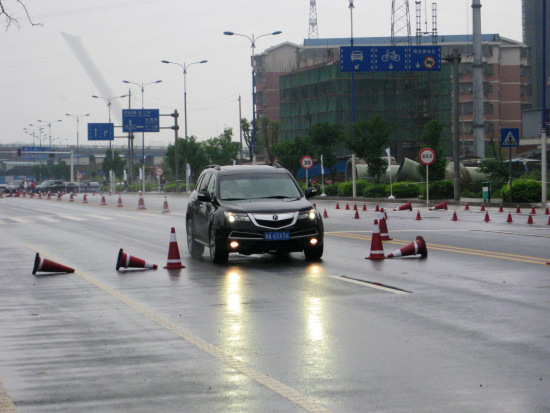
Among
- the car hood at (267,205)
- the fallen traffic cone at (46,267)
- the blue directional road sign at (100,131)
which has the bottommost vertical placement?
the fallen traffic cone at (46,267)

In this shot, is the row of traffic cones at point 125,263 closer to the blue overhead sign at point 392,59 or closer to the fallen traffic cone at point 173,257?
the fallen traffic cone at point 173,257

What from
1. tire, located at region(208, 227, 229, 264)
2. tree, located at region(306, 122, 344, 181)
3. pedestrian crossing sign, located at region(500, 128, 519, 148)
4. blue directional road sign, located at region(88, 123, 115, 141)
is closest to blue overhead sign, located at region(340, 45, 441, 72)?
tree, located at region(306, 122, 344, 181)

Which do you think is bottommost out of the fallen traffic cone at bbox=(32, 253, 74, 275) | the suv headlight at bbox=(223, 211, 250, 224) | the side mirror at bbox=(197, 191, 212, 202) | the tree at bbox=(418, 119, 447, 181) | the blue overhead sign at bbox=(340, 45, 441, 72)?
the fallen traffic cone at bbox=(32, 253, 74, 275)

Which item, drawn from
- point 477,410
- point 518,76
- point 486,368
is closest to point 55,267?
point 486,368

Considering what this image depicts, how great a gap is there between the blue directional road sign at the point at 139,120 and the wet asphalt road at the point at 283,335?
70.3 meters

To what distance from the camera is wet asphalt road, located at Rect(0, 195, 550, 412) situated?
20.4 ft

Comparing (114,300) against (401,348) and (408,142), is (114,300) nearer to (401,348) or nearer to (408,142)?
(401,348)

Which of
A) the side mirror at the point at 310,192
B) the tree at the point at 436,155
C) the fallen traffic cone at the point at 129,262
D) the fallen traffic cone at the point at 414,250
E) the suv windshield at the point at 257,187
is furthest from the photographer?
the tree at the point at 436,155

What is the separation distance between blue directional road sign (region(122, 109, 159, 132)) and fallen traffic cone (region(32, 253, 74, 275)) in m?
72.3

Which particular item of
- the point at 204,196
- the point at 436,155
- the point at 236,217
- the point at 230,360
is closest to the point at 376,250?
the point at 236,217

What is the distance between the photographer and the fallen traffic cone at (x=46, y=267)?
14836 millimetres

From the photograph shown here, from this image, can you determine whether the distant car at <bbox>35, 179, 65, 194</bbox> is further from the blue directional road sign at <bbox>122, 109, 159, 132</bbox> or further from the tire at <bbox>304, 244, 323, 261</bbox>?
the tire at <bbox>304, 244, 323, 261</bbox>

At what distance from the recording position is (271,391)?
6.33 m

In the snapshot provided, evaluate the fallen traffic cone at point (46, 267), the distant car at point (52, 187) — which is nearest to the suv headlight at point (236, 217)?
the fallen traffic cone at point (46, 267)
